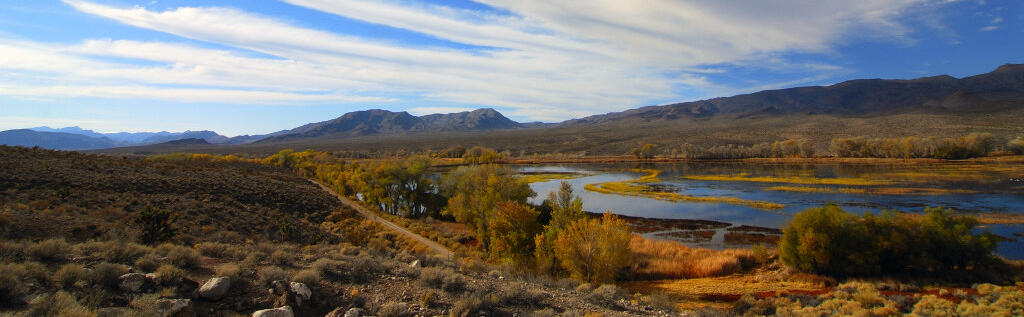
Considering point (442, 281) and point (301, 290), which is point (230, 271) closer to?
point (301, 290)

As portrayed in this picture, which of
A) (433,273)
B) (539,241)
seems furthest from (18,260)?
(539,241)

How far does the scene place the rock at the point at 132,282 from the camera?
8547 mm

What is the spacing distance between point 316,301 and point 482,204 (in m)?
20.6

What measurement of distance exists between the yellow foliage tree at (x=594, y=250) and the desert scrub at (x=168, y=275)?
15266 millimetres

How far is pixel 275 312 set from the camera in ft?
27.5

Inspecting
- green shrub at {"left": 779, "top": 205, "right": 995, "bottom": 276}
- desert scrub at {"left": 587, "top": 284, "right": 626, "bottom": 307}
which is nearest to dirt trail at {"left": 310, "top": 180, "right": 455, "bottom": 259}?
desert scrub at {"left": 587, "top": 284, "right": 626, "bottom": 307}

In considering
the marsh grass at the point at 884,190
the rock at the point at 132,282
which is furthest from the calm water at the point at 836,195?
the rock at the point at 132,282

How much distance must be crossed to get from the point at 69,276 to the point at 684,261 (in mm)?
25608

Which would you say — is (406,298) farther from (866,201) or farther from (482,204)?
(866,201)

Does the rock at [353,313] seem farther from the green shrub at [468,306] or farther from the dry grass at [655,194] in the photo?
the dry grass at [655,194]

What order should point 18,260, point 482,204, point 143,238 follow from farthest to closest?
point 482,204 → point 143,238 → point 18,260

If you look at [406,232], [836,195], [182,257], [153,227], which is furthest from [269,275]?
[836,195]

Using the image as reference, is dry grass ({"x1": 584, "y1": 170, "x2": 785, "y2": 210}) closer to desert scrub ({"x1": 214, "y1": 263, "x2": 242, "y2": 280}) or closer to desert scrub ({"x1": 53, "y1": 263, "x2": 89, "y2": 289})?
desert scrub ({"x1": 214, "y1": 263, "x2": 242, "y2": 280})

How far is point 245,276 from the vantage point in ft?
34.2
